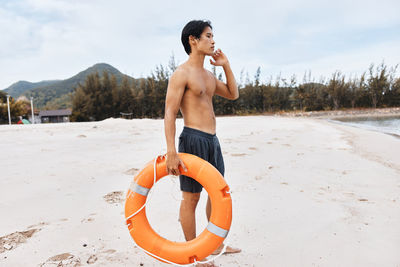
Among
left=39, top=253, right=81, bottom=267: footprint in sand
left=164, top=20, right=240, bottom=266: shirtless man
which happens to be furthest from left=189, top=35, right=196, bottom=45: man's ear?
left=39, top=253, right=81, bottom=267: footprint in sand

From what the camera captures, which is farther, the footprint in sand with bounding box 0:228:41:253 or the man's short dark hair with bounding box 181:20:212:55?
the footprint in sand with bounding box 0:228:41:253

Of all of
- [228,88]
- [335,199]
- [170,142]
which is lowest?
[335,199]

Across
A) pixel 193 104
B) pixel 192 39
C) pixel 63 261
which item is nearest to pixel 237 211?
pixel 193 104

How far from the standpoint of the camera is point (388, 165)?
11.2ft

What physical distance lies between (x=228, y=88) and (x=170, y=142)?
23.7 inches

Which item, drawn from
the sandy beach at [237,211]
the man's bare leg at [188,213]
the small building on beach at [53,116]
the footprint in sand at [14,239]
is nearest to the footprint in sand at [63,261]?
the sandy beach at [237,211]

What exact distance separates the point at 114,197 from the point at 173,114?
1.31m

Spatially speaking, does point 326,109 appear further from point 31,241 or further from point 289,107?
point 31,241

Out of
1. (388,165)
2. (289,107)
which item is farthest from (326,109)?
(388,165)

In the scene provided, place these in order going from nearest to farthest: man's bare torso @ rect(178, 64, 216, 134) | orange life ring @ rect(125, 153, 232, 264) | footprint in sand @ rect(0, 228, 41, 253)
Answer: orange life ring @ rect(125, 153, 232, 264) → man's bare torso @ rect(178, 64, 216, 134) → footprint in sand @ rect(0, 228, 41, 253)

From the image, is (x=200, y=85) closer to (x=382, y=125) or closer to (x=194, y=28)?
(x=194, y=28)

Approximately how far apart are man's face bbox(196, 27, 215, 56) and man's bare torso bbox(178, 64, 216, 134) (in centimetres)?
11

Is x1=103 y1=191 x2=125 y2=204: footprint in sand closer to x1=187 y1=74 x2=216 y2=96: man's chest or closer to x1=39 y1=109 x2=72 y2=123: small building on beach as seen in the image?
x1=187 y1=74 x2=216 y2=96: man's chest

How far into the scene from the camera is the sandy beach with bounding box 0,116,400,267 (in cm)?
141
